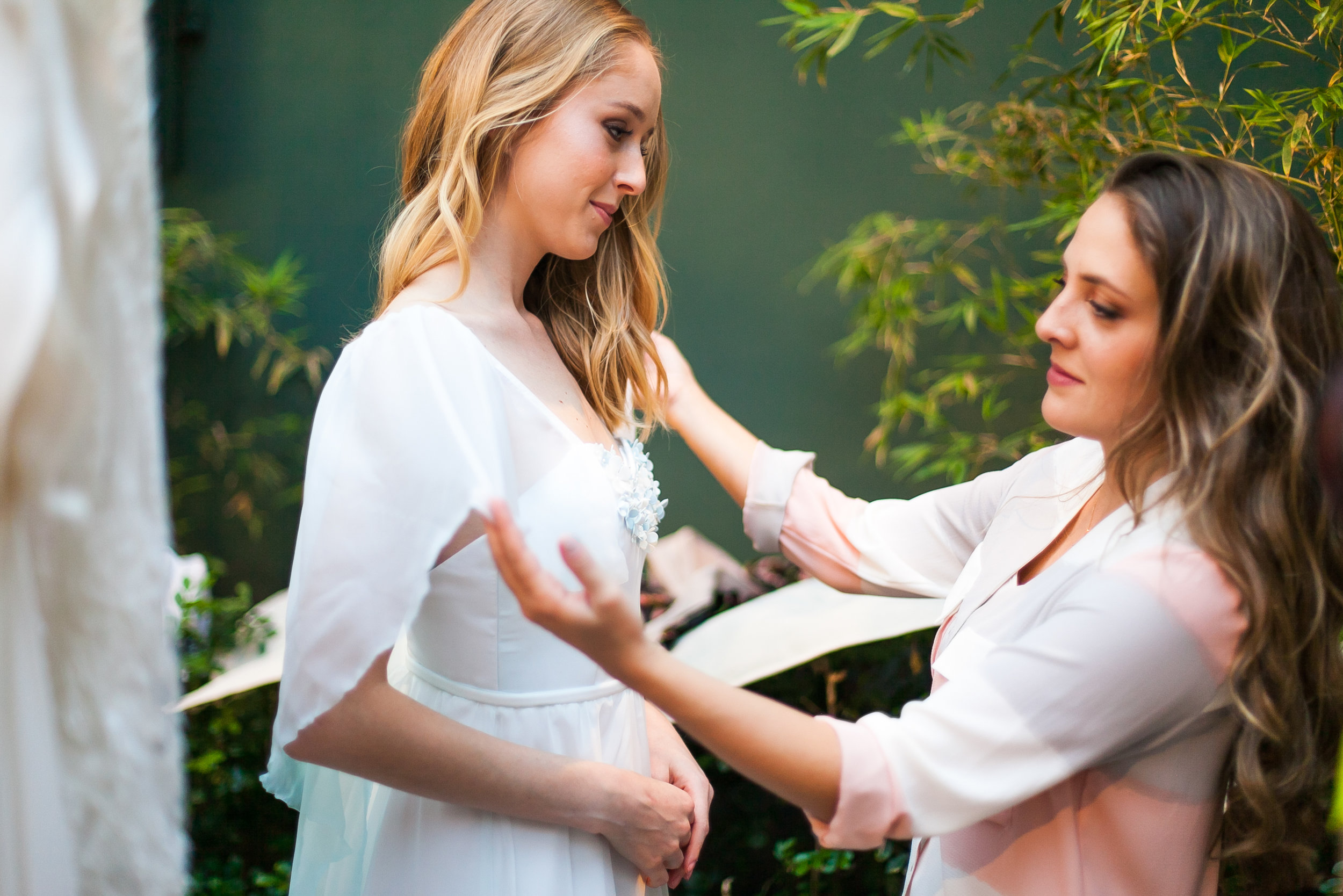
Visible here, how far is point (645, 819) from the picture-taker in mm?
1082

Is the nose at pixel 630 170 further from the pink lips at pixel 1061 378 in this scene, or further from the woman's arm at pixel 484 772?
the woman's arm at pixel 484 772

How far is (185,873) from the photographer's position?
583mm

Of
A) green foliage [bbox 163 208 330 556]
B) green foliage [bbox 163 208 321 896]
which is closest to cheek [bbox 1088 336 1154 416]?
green foliage [bbox 163 208 321 896]

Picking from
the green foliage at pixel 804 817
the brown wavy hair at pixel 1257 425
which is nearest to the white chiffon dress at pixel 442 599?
the brown wavy hair at pixel 1257 425

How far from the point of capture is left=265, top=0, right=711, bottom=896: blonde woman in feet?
3.01

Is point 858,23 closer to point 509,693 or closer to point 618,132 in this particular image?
point 618,132

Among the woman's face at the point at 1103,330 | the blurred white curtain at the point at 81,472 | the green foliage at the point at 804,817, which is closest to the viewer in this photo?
the blurred white curtain at the point at 81,472

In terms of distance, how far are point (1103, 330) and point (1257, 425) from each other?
183mm

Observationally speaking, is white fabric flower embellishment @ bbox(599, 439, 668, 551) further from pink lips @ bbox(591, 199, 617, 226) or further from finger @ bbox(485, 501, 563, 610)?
finger @ bbox(485, 501, 563, 610)

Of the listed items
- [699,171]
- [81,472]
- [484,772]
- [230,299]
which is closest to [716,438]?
[484,772]

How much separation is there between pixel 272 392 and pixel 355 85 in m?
1.03

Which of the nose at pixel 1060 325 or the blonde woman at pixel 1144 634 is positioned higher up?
the nose at pixel 1060 325

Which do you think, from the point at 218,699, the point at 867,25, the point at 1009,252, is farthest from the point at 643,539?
the point at 867,25

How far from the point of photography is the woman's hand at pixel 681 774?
1173mm
